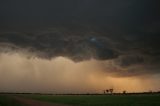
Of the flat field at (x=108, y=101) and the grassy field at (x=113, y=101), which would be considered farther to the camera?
the grassy field at (x=113, y=101)

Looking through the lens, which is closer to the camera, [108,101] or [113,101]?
[113,101]

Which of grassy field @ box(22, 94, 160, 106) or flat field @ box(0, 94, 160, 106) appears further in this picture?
grassy field @ box(22, 94, 160, 106)
